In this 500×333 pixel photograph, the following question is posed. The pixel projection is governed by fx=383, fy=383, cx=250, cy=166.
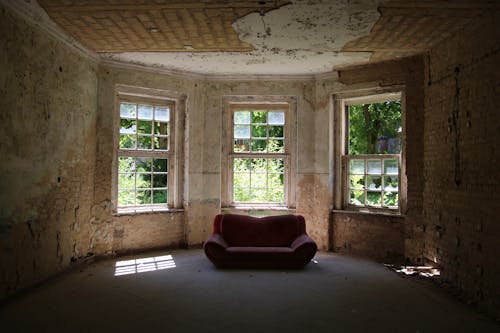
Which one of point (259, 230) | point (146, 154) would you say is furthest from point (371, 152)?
point (146, 154)

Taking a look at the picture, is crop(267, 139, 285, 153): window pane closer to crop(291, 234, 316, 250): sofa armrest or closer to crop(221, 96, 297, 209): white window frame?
crop(221, 96, 297, 209): white window frame

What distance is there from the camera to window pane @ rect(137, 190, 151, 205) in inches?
258

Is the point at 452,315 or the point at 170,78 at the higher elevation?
the point at 170,78

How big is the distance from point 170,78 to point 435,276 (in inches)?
200

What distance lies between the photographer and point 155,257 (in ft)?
19.8

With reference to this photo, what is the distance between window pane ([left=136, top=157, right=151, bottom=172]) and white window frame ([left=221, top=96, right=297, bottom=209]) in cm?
132

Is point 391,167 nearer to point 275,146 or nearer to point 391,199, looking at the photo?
point 391,199

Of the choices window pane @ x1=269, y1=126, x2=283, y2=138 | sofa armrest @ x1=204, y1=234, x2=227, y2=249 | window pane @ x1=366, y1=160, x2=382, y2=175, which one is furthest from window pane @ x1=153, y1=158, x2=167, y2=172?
window pane @ x1=366, y1=160, x2=382, y2=175

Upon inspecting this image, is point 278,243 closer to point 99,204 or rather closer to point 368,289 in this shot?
point 368,289

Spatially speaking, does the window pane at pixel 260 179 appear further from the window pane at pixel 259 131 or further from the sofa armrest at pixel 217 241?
the sofa armrest at pixel 217 241

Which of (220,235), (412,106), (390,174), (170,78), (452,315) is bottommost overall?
(452,315)

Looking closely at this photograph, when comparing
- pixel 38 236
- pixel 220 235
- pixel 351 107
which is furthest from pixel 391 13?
pixel 38 236

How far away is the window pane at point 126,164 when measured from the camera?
6336mm

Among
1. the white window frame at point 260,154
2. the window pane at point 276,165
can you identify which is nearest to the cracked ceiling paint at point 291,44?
the white window frame at point 260,154
